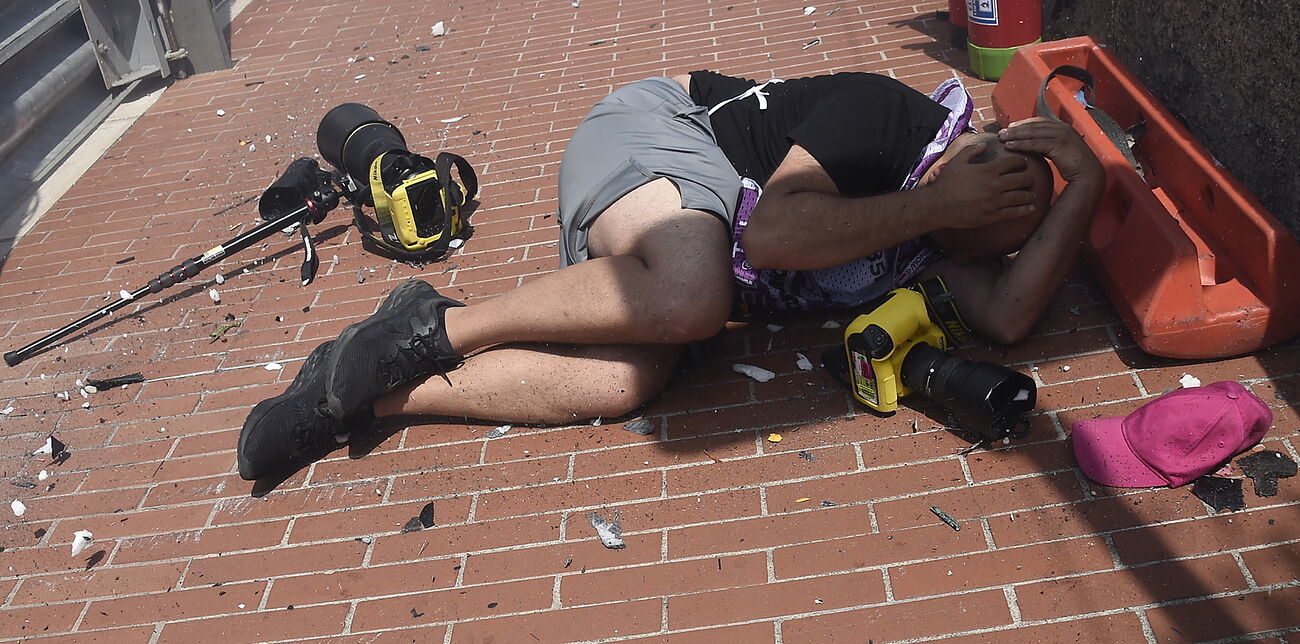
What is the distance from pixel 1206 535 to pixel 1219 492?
16 cm

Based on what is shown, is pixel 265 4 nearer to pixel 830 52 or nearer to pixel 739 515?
pixel 830 52

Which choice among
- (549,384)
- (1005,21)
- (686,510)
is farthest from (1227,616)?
(1005,21)

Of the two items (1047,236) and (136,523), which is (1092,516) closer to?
(1047,236)

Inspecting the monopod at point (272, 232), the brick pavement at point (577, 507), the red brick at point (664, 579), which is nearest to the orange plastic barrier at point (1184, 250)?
the brick pavement at point (577, 507)

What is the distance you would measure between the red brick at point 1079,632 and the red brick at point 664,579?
51 centimetres

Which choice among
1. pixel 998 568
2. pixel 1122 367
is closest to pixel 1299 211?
pixel 1122 367

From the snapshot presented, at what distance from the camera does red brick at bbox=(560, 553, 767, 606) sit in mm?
2600

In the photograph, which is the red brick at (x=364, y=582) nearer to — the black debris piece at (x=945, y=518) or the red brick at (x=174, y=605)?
the red brick at (x=174, y=605)

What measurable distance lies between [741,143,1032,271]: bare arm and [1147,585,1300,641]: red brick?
1141 mm

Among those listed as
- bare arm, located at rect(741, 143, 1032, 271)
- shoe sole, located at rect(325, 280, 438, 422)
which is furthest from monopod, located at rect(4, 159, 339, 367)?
bare arm, located at rect(741, 143, 1032, 271)

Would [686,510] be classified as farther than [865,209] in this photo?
No

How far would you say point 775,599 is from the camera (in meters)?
2.52

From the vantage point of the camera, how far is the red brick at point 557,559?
8.93 feet

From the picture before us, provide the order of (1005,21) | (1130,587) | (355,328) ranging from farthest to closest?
(1005,21)
(355,328)
(1130,587)
